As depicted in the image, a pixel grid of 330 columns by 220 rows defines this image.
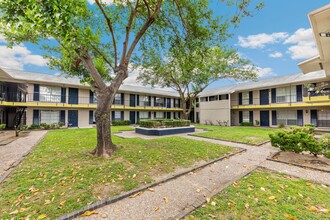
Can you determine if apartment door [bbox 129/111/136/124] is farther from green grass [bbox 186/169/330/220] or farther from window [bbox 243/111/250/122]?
green grass [bbox 186/169/330/220]

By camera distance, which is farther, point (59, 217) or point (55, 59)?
point (55, 59)

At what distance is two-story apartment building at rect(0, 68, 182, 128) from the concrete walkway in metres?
16.0

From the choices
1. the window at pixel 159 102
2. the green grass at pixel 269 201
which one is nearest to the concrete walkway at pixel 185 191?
the green grass at pixel 269 201

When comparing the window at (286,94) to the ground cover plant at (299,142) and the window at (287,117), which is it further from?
the ground cover plant at (299,142)

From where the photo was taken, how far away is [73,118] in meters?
21.1

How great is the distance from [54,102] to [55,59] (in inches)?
249

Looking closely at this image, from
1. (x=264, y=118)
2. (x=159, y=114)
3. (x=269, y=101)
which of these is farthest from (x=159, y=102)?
(x=269, y=101)

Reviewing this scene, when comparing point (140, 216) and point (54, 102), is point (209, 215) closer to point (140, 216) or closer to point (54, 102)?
point (140, 216)

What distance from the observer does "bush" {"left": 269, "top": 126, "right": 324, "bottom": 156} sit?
6.38m

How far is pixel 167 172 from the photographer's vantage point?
16.2ft

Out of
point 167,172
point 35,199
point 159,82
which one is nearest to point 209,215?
point 167,172

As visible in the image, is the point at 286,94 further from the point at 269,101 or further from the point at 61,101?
the point at 61,101

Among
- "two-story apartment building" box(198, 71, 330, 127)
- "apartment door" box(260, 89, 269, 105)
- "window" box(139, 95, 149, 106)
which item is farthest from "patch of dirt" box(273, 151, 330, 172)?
"window" box(139, 95, 149, 106)

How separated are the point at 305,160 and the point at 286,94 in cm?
1827
